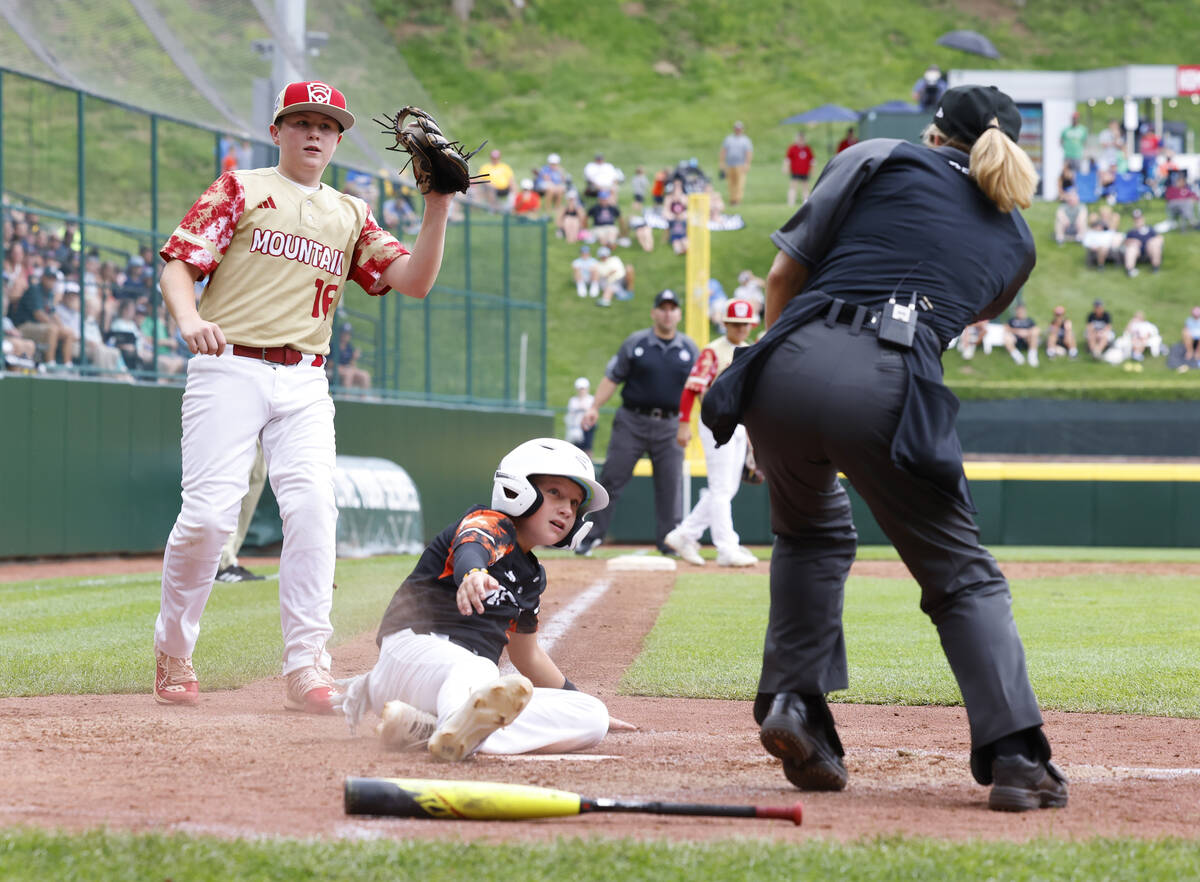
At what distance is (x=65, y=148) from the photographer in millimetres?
16406

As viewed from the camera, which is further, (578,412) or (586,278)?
(586,278)

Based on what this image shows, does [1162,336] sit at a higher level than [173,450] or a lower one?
higher

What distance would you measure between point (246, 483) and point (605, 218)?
1330 inches

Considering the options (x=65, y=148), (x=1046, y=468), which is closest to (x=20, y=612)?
(x=65, y=148)

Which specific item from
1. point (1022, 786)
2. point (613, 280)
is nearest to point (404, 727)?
point (1022, 786)

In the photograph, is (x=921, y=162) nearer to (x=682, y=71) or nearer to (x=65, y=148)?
(x=65, y=148)

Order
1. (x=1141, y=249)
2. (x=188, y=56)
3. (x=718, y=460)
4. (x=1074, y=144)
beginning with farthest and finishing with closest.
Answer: (x=1074, y=144)
(x=1141, y=249)
(x=188, y=56)
(x=718, y=460)

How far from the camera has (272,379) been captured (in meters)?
5.21

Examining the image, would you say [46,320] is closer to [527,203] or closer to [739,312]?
[739,312]

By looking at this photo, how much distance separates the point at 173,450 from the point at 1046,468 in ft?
36.2

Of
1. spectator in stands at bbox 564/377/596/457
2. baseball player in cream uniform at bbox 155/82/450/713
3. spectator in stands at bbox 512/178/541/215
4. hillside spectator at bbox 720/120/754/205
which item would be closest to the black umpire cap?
baseball player in cream uniform at bbox 155/82/450/713

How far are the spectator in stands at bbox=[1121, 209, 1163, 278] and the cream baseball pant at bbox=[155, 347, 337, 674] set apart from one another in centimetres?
3658

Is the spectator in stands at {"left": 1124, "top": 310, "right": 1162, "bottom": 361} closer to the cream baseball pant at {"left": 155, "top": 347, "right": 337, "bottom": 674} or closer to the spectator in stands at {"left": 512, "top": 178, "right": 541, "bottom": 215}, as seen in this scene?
the spectator in stands at {"left": 512, "top": 178, "right": 541, "bottom": 215}

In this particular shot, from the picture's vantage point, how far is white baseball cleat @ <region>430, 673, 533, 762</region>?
3.80 m
